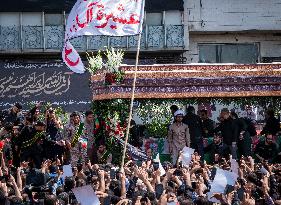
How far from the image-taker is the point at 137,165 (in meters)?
16.2

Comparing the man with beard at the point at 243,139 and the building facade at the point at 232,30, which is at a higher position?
the building facade at the point at 232,30

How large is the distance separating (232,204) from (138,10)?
7.29m

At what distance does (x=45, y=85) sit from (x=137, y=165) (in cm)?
1613

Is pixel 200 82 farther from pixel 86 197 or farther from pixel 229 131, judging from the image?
pixel 86 197

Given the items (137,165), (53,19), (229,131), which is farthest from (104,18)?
(53,19)

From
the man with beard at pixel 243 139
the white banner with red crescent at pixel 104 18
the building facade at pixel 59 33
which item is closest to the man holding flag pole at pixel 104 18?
the white banner with red crescent at pixel 104 18

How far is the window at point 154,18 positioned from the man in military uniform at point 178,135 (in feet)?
58.4

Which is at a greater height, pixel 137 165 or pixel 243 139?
pixel 243 139

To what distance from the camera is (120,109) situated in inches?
729

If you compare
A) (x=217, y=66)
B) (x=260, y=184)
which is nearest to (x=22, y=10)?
(x=217, y=66)

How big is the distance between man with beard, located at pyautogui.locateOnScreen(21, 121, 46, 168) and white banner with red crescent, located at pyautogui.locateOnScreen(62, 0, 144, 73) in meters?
1.80

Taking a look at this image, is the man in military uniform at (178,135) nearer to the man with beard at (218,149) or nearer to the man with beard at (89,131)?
the man with beard at (218,149)

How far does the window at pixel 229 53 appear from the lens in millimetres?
35438

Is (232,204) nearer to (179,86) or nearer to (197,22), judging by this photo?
(179,86)
